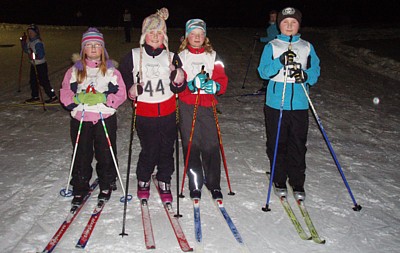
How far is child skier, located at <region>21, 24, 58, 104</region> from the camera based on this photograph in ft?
25.5

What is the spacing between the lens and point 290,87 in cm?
404

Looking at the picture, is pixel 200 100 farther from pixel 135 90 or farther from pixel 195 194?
pixel 195 194

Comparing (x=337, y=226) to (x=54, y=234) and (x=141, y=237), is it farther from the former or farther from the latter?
(x=54, y=234)

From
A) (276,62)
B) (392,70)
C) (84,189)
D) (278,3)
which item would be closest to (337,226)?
(276,62)

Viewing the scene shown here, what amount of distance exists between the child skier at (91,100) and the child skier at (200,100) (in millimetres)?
711

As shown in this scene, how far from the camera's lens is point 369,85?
10992 millimetres

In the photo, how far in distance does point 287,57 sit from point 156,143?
64.6 inches

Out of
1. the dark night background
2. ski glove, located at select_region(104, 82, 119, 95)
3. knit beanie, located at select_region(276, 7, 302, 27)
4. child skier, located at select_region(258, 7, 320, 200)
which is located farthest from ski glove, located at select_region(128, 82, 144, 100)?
the dark night background

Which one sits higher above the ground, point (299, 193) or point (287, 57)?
point (287, 57)

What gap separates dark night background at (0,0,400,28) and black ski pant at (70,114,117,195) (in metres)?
37.8

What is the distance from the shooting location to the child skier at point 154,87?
3803 mm

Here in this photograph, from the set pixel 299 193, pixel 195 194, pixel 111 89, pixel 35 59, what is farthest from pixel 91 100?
pixel 35 59

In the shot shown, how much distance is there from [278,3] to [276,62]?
2155 inches

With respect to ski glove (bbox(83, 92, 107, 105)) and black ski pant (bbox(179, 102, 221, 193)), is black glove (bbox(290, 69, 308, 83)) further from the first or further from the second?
ski glove (bbox(83, 92, 107, 105))
